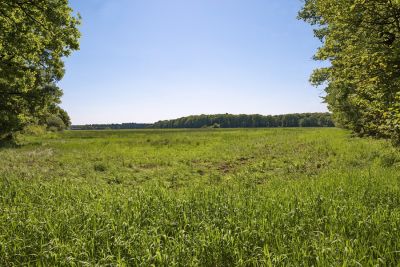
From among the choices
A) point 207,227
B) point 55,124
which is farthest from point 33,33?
point 55,124

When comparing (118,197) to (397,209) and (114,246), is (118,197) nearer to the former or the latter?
(114,246)

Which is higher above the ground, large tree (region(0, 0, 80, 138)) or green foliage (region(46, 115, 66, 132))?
large tree (region(0, 0, 80, 138))

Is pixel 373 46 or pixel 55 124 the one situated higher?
pixel 373 46

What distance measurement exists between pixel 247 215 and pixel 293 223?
994 millimetres

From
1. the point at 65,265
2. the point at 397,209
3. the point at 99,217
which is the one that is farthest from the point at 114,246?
the point at 397,209

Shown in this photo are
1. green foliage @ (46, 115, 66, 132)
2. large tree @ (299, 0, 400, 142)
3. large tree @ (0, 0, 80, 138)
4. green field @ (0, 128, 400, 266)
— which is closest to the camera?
green field @ (0, 128, 400, 266)

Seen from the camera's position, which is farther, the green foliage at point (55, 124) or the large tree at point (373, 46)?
the green foliage at point (55, 124)

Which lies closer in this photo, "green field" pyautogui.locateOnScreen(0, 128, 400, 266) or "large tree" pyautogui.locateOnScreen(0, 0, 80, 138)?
"green field" pyautogui.locateOnScreen(0, 128, 400, 266)

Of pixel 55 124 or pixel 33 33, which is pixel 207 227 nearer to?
pixel 33 33

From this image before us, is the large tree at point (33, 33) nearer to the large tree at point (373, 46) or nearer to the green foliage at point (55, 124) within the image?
the large tree at point (373, 46)

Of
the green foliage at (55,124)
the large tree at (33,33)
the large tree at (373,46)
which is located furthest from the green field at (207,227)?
the green foliage at (55,124)

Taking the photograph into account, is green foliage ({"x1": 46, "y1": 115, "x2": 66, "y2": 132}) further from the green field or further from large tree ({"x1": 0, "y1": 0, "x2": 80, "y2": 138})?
the green field

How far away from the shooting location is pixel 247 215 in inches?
274

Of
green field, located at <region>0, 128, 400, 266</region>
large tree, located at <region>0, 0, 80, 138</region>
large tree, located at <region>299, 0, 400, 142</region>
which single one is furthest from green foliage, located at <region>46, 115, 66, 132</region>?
large tree, located at <region>299, 0, 400, 142</region>
